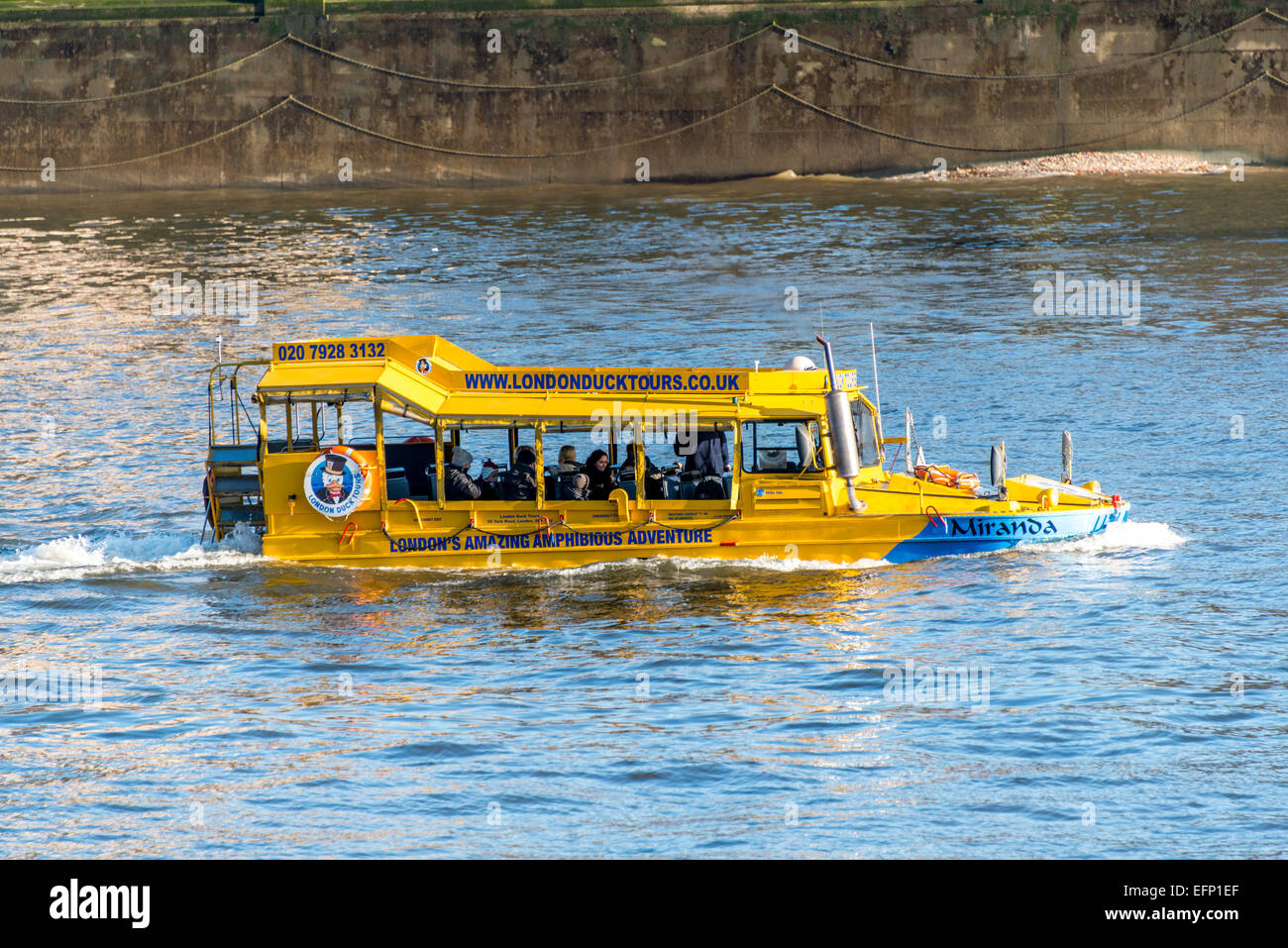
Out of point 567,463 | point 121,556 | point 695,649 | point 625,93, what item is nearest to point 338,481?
point 567,463

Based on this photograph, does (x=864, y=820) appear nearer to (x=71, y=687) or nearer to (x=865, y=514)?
(x=865, y=514)

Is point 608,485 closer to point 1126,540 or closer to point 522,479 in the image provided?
point 522,479

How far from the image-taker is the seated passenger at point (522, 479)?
20.9 m

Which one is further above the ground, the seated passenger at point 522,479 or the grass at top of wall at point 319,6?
the grass at top of wall at point 319,6

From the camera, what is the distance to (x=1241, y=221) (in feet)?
148

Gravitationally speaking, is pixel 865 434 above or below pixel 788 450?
above

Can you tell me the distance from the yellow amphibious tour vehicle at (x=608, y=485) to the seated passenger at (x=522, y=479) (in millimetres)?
24

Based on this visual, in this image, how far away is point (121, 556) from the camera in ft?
73.0

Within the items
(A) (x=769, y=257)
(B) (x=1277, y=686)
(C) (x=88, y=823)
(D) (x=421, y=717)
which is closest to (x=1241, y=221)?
(A) (x=769, y=257)

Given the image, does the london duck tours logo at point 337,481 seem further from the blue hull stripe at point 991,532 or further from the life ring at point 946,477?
the life ring at point 946,477

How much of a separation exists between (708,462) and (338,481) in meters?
4.62

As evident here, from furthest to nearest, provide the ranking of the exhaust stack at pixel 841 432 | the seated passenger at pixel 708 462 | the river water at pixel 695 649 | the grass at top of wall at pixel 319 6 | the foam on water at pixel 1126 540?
the grass at top of wall at pixel 319 6
the foam on water at pixel 1126 540
the seated passenger at pixel 708 462
the exhaust stack at pixel 841 432
the river water at pixel 695 649

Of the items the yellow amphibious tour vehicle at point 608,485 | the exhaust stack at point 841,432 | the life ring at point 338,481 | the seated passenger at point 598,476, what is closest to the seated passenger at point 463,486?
the yellow amphibious tour vehicle at point 608,485

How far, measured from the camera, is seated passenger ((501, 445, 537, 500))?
2091 cm
